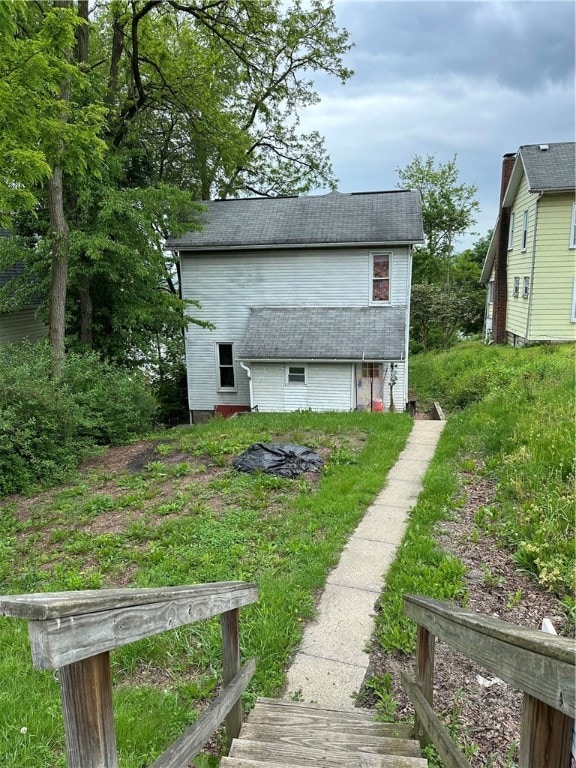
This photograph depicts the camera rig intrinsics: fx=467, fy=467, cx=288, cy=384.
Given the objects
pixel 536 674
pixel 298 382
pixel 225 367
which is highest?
pixel 536 674

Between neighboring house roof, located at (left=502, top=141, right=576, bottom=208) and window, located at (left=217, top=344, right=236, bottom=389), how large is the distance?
1126cm

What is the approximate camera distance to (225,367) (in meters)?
16.1

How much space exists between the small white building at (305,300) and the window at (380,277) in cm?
3

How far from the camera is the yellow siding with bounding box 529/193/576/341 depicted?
1556 cm

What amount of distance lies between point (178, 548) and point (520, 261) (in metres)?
17.6

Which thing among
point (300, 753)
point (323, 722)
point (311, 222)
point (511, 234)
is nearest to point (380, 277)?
point (311, 222)

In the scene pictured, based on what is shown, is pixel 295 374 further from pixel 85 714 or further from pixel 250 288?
pixel 85 714

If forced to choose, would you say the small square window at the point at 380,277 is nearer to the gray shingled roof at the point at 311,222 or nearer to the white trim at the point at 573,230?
the gray shingled roof at the point at 311,222

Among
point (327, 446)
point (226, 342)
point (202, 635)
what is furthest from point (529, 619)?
point (226, 342)

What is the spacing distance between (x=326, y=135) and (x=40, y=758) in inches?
933

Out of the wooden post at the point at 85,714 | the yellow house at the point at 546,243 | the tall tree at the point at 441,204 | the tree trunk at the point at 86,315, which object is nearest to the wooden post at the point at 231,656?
the wooden post at the point at 85,714

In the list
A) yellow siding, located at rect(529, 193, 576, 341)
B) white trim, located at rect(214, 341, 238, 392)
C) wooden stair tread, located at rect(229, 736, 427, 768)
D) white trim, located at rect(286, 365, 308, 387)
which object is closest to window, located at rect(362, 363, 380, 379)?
white trim, located at rect(286, 365, 308, 387)

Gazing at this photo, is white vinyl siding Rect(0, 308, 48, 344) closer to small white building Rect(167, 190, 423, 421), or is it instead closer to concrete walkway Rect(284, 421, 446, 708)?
small white building Rect(167, 190, 423, 421)

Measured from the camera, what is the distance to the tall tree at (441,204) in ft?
96.1
